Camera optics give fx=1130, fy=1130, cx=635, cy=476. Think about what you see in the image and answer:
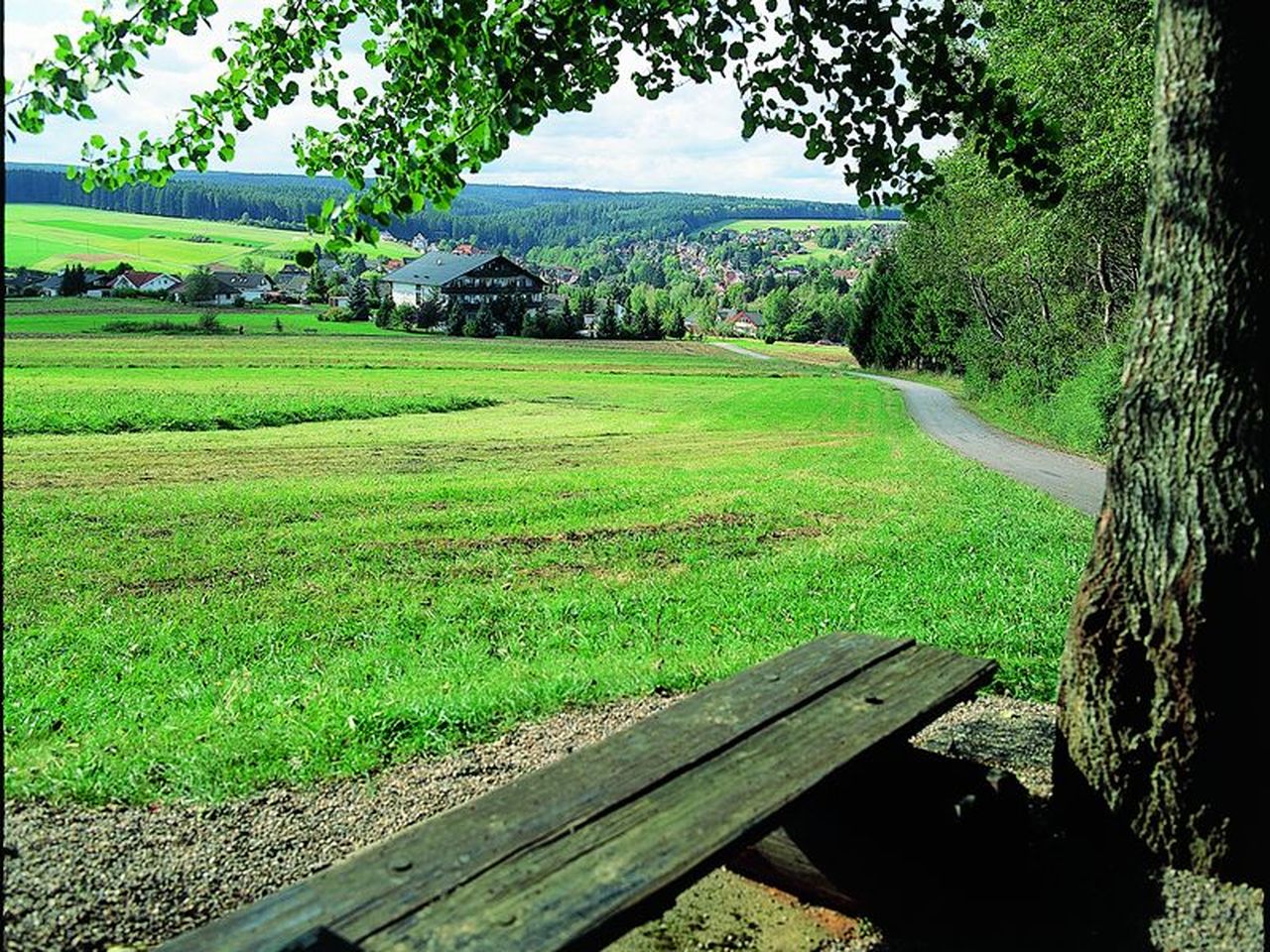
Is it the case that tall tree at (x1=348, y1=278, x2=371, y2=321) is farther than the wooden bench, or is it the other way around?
tall tree at (x1=348, y1=278, x2=371, y2=321)

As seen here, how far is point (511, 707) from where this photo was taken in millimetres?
4977

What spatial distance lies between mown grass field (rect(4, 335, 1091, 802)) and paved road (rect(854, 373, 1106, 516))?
87cm

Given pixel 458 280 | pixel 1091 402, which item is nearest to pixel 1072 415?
pixel 1091 402

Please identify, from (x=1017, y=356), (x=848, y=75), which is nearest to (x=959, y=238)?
(x=1017, y=356)

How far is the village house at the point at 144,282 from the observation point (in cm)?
2922

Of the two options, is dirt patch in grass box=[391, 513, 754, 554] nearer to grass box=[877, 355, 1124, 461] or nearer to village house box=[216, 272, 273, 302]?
grass box=[877, 355, 1124, 461]

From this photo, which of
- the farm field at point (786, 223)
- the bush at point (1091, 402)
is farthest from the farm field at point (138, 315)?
the farm field at point (786, 223)

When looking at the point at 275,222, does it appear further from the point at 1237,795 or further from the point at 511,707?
the point at 1237,795

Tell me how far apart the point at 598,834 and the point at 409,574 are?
7.57 metres

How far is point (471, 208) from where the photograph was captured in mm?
67062

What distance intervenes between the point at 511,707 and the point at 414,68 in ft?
8.73

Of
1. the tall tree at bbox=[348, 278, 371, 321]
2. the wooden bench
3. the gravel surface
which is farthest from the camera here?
the tall tree at bbox=[348, 278, 371, 321]

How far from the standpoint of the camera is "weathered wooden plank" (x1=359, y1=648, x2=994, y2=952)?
1.90m

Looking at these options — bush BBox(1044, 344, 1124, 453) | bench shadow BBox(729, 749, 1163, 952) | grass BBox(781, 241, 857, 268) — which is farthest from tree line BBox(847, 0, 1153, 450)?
grass BBox(781, 241, 857, 268)
